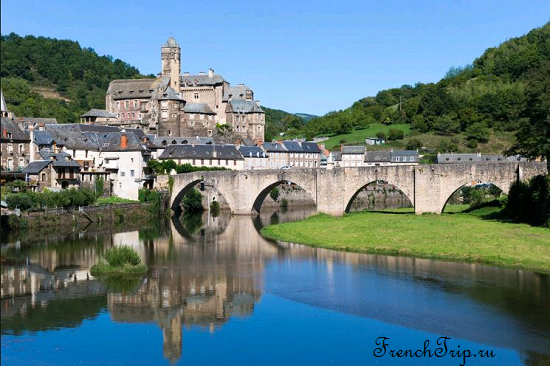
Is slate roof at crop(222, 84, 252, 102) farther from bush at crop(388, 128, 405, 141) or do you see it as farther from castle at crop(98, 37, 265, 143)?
bush at crop(388, 128, 405, 141)

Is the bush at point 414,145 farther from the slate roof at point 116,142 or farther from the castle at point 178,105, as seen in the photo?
the slate roof at point 116,142

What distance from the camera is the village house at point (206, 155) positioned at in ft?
238

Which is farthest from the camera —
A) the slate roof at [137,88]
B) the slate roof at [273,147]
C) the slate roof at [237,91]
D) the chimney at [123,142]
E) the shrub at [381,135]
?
the shrub at [381,135]

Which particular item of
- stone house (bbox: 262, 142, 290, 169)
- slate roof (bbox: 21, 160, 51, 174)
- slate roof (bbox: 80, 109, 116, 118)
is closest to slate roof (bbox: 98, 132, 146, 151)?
slate roof (bbox: 21, 160, 51, 174)

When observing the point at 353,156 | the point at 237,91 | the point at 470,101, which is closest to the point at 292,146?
the point at 353,156

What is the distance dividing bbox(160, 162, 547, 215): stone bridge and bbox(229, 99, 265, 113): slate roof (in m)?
29.8

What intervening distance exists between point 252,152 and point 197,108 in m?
11.9

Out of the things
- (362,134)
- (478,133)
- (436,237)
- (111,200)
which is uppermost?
(362,134)

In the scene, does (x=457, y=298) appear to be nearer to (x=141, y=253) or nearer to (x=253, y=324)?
(x=253, y=324)

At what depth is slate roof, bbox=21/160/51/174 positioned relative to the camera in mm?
55781

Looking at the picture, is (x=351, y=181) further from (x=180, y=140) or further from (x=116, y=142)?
(x=180, y=140)

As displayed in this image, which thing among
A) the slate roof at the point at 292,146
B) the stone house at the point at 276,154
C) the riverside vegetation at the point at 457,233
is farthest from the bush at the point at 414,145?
the riverside vegetation at the point at 457,233

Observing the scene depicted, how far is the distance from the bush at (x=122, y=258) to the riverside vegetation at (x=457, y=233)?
12.3 meters

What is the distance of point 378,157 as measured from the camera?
9725 centimetres
